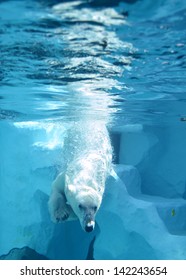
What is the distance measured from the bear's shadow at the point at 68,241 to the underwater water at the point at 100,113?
0.05 meters

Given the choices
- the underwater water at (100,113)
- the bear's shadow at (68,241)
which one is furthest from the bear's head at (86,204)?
the bear's shadow at (68,241)

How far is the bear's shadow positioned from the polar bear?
3.93 metres

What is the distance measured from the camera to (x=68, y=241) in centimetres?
1702

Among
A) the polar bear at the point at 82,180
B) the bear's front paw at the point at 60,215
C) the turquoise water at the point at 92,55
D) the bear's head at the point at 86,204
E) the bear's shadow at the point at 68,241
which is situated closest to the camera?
the turquoise water at the point at 92,55

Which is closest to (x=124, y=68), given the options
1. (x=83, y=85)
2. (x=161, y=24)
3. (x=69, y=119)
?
(x=83, y=85)

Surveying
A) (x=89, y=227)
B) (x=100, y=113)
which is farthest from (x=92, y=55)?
(x=100, y=113)

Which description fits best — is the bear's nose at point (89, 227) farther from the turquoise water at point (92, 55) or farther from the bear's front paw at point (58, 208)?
the turquoise water at point (92, 55)

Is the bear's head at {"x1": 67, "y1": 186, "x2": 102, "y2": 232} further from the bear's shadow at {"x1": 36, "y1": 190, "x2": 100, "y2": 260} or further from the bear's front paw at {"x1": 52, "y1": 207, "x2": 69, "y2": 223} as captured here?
the bear's shadow at {"x1": 36, "y1": 190, "x2": 100, "y2": 260}

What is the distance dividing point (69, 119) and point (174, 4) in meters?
13.3

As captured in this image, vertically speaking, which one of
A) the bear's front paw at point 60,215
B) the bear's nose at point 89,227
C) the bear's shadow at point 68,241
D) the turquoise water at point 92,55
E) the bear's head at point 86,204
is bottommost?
the bear's shadow at point 68,241

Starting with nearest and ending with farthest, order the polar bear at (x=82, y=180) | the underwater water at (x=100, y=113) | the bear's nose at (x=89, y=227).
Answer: the underwater water at (x=100, y=113), the bear's nose at (x=89, y=227), the polar bear at (x=82, y=180)

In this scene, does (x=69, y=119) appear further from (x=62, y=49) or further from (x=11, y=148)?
(x=62, y=49)

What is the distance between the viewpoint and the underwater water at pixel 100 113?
639 cm

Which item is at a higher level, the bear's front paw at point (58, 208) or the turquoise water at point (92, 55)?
the turquoise water at point (92, 55)
